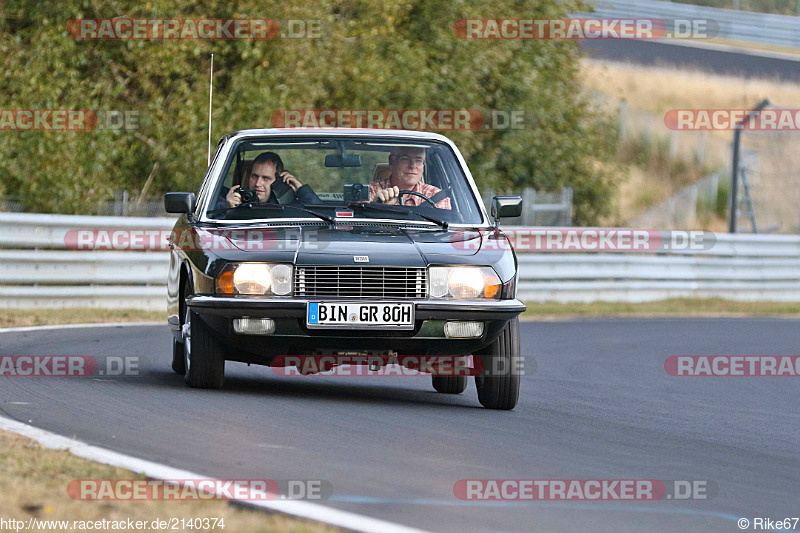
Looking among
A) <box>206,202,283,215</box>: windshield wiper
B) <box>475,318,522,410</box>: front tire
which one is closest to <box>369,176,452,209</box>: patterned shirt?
<box>206,202,283,215</box>: windshield wiper

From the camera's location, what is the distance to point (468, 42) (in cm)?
2688

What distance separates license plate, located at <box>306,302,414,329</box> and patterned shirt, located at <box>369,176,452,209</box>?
1390 millimetres

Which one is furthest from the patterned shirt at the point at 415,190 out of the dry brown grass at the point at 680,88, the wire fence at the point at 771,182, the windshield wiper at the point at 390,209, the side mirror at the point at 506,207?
the dry brown grass at the point at 680,88

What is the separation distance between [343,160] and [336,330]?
67.9 inches

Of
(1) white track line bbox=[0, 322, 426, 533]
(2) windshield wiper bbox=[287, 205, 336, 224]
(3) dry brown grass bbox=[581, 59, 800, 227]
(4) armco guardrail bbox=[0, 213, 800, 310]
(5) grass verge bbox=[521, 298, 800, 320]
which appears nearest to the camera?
(1) white track line bbox=[0, 322, 426, 533]

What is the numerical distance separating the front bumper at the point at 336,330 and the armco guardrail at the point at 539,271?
812 cm

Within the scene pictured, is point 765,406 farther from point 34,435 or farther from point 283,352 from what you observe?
point 34,435

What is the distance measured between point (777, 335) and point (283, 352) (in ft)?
34.5

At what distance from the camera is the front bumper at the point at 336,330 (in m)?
8.06

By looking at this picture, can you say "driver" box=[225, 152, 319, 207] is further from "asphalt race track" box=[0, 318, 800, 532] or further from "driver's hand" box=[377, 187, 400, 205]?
"asphalt race track" box=[0, 318, 800, 532]

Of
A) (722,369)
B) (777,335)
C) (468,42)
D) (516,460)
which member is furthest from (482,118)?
(516,460)

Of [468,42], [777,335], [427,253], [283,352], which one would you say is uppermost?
[468,42]

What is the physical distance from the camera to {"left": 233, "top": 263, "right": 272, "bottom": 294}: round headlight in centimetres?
812

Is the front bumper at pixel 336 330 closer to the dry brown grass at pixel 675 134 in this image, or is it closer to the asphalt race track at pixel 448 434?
the asphalt race track at pixel 448 434
